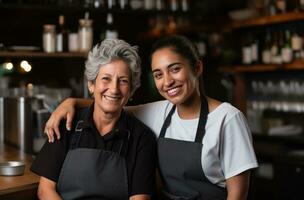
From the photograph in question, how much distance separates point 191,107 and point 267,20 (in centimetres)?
241

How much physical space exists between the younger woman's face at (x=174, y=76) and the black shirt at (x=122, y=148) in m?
0.22

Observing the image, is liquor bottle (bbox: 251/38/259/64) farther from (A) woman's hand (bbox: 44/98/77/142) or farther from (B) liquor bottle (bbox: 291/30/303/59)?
(A) woman's hand (bbox: 44/98/77/142)

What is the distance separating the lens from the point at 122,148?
2059 millimetres

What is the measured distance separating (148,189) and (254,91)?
3.00 metres

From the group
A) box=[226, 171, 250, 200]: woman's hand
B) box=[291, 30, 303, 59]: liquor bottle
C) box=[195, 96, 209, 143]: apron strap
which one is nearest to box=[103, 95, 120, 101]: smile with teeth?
box=[195, 96, 209, 143]: apron strap

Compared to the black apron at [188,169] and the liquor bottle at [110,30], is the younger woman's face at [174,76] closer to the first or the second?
the black apron at [188,169]

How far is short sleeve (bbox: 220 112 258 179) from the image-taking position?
1921 mm

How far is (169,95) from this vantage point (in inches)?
80.1

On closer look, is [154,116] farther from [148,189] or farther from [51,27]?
[51,27]

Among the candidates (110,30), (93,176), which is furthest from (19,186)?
(110,30)

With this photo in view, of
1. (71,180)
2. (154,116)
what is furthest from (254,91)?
(71,180)

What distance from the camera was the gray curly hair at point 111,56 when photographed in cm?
204

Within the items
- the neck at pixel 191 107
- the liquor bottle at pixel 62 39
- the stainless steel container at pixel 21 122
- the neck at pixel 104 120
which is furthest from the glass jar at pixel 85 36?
the neck at pixel 191 107

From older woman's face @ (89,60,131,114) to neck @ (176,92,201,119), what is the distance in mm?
254
